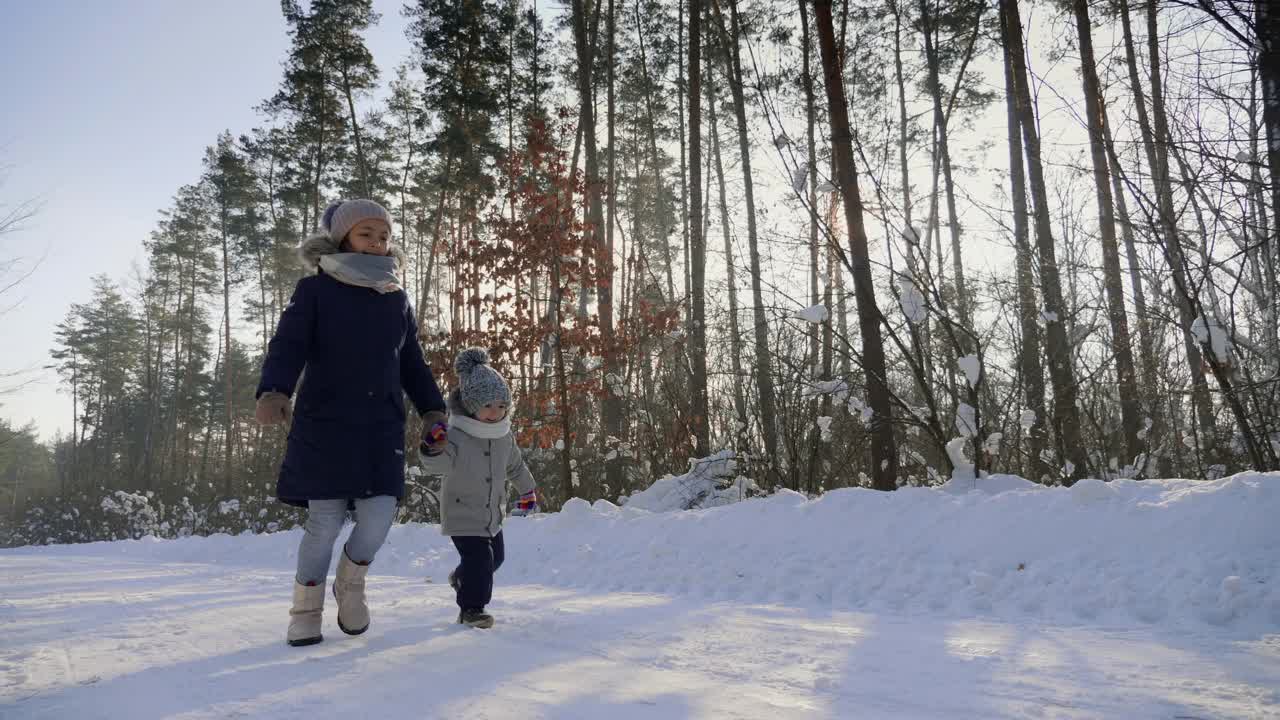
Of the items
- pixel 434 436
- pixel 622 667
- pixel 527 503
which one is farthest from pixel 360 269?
pixel 622 667

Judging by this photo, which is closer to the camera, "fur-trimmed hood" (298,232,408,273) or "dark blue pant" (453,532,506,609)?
"fur-trimmed hood" (298,232,408,273)

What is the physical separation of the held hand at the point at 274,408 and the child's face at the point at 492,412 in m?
0.88

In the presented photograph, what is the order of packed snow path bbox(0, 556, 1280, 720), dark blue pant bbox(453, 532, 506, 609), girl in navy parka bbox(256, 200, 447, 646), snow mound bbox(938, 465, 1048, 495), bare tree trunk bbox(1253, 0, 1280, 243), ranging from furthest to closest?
snow mound bbox(938, 465, 1048, 495)
bare tree trunk bbox(1253, 0, 1280, 243)
dark blue pant bbox(453, 532, 506, 609)
girl in navy parka bbox(256, 200, 447, 646)
packed snow path bbox(0, 556, 1280, 720)

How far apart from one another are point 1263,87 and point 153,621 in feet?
22.6

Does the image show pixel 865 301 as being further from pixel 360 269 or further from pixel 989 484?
pixel 360 269

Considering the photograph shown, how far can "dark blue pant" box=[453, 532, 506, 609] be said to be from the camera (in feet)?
10.5

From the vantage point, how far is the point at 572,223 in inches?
348

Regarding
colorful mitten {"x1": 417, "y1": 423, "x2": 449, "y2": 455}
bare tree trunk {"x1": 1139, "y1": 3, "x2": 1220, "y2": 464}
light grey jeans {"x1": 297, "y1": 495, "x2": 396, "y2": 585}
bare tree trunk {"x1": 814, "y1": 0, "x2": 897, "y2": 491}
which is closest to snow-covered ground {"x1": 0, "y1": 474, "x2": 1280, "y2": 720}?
light grey jeans {"x1": 297, "y1": 495, "x2": 396, "y2": 585}

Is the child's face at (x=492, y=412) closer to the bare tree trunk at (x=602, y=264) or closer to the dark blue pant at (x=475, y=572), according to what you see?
the dark blue pant at (x=475, y=572)

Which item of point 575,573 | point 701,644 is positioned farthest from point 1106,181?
point 701,644

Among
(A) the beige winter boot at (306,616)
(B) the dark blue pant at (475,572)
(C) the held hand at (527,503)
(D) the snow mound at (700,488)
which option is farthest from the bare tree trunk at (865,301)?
(A) the beige winter boot at (306,616)

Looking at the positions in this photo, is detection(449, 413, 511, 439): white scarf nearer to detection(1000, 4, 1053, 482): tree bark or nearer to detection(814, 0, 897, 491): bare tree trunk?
detection(814, 0, 897, 491): bare tree trunk

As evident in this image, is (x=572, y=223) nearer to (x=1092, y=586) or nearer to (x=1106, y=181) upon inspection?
(x=1106, y=181)

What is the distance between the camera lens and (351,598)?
2893mm
